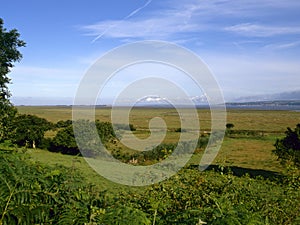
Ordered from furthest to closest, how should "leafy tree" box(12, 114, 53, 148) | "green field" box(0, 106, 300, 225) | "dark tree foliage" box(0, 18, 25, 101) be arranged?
"leafy tree" box(12, 114, 53, 148)
"dark tree foliage" box(0, 18, 25, 101)
"green field" box(0, 106, 300, 225)

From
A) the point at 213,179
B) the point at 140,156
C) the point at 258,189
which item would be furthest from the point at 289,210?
the point at 140,156

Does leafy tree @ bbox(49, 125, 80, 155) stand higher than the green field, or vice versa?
the green field

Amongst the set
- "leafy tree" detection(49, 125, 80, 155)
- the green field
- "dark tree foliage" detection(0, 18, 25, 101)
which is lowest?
"leafy tree" detection(49, 125, 80, 155)

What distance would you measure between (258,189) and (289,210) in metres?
0.60

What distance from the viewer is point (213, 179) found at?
18.5 ft

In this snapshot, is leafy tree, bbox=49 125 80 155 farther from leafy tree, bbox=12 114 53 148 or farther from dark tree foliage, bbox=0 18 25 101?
dark tree foliage, bbox=0 18 25 101

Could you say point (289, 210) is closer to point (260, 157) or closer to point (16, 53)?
point (16, 53)

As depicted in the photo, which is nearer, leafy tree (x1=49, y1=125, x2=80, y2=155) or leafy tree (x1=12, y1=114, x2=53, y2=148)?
leafy tree (x1=12, y1=114, x2=53, y2=148)

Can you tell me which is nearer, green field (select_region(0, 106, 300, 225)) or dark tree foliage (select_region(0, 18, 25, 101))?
green field (select_region(0, 106, 300, 225))

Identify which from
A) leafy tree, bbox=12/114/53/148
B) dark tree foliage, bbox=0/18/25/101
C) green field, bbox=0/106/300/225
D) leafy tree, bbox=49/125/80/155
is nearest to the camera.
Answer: green field, bbox=0/106/300/225

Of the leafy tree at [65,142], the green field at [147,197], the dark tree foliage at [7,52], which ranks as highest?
the dark tree foliage at [7,52]

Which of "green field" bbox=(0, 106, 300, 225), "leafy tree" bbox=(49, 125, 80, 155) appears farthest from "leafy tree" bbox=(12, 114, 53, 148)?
"green field" bbox=(0, 106, 300, 225)

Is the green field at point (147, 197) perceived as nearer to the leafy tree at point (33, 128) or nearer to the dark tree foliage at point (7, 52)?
the dark tree foliage at point (7, 52)

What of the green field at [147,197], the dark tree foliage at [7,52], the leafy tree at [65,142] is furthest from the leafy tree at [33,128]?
the green field at [147,197]
